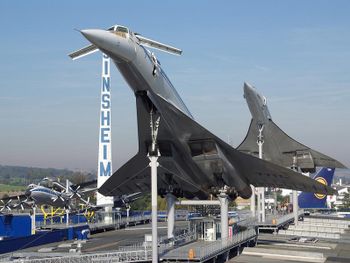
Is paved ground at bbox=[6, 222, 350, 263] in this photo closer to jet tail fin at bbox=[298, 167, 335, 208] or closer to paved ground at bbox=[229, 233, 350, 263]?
paved ground at bbox=[229, 233, 350, 263]

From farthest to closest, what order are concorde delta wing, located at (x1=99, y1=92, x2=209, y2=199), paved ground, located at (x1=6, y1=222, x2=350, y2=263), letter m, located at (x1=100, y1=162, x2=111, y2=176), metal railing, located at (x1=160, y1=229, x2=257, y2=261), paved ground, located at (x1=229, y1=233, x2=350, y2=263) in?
letter m, located at (x1=100, y1=162, x2=111, y2=176), paved ground, located at (x1=6, y1=222, x2=350, y2=263), paved ground, located at (x1=229, y1=233, x2=350, y2=263), concorde delta wing, located at (x1=99, y1=92, x2=209, y2=199), metal railing, located at (x1=160, y1=229, x2=257, y2=261)

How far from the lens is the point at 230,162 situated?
34.6 metres

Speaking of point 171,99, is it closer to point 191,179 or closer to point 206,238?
point 191,179

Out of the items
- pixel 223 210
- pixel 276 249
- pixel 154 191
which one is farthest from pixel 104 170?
pixel 154 191

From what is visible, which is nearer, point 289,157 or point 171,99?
point 171,99

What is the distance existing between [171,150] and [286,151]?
26271 millimetres

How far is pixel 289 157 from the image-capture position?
180 ft

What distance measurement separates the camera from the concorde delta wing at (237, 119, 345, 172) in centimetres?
5391

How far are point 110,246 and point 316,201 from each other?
41.0 m

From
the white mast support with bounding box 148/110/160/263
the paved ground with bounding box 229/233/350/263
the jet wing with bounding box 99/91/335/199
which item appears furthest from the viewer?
the paved ground with bounding box 229/233/350/263

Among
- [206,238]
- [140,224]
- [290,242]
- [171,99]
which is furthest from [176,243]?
[140,224]

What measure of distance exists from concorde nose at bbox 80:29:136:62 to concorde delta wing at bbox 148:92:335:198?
4622 millimetres

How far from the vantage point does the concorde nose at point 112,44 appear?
2039 centimetres

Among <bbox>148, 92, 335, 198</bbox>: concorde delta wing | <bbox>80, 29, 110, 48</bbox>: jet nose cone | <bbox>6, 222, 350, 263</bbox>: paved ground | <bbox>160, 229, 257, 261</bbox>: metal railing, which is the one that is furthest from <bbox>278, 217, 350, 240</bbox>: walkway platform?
<bbox>80, 29, 110, 48</bbox>: jet nose cone
